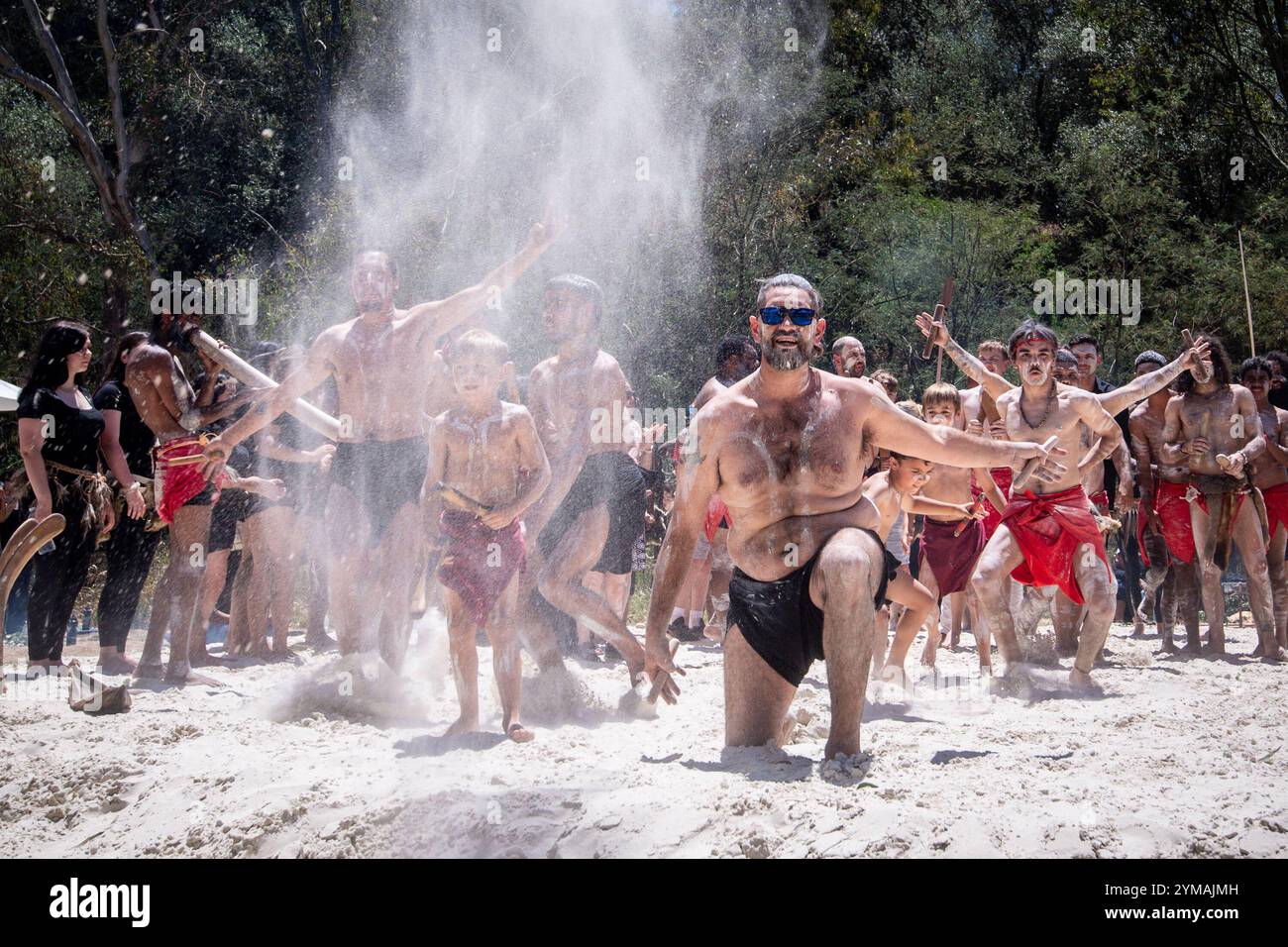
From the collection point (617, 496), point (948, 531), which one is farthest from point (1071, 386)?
point (617, 496)

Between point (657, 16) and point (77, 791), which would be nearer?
point (77, 791)

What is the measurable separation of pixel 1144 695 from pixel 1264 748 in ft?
5.14

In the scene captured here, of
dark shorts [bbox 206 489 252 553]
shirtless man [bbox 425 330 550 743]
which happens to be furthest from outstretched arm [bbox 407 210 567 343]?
dark shorts [bbox 206 489 252 553]

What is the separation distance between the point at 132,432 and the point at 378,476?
6.71ft

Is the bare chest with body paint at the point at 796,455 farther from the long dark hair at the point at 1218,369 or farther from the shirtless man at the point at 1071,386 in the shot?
the long dark hair at the point at 1218,369

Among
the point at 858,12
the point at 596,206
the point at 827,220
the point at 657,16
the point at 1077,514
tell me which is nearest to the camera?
the point at 1077,514

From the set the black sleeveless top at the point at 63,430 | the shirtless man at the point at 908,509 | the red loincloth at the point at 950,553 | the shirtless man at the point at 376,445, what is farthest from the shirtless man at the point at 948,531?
the black sleeveless top at the point at 63,430

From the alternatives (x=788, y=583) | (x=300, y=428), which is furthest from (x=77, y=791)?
(x=300, y=428)

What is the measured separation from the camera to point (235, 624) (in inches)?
295

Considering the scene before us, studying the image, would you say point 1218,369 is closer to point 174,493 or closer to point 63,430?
point 174,493

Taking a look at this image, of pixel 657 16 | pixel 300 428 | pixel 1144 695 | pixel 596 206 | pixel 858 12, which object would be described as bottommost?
pixel 1144 695

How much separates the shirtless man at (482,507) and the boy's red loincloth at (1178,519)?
463 cm

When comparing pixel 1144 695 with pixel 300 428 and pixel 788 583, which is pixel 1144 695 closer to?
pixel 788 583

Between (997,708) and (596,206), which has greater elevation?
(596,206)
